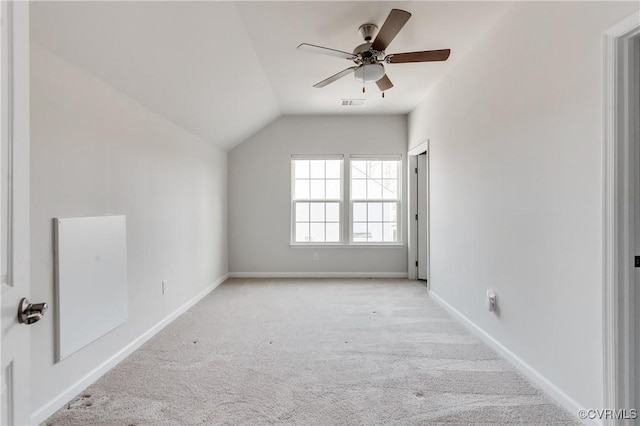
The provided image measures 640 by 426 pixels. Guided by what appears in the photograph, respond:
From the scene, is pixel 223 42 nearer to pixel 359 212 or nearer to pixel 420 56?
pixel 420 56

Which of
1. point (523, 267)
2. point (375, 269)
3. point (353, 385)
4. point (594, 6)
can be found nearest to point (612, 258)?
point (523, 267)

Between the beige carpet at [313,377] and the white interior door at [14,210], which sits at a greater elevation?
the white interior door at [14,210]

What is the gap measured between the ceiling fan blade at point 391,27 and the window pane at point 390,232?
3.25 metres

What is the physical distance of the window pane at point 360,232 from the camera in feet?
16.9

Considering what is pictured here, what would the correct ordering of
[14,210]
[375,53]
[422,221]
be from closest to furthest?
1. [14,210]
2. [375,53]
3. [422,221]

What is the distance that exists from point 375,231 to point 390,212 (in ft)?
1.33

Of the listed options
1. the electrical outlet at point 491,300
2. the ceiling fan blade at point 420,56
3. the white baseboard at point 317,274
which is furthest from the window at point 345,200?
the ceiling fan blade at point 420,56

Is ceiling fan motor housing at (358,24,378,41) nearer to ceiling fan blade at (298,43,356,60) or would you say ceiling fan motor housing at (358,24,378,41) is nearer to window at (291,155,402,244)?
ceiling fan blade at (298,43,356,60)

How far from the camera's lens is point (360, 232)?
5172 millimetres

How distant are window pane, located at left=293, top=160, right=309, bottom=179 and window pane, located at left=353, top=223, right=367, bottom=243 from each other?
117 centimetres

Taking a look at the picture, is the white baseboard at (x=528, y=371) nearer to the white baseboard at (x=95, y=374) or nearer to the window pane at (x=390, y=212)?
the window pane at (x=390, y=212)

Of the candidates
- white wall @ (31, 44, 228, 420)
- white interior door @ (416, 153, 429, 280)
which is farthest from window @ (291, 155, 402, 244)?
white wall @ (31, 44, 228, 420)

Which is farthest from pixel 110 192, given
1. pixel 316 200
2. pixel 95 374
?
pixel 316 200

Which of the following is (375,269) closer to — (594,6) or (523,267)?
(523,267)
